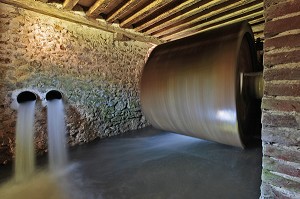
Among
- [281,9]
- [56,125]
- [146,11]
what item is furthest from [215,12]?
[56,125]

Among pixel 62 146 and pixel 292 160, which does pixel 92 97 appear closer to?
pixel 62 146

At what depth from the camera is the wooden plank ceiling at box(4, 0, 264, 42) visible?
99.7 inches

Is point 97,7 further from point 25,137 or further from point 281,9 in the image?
point 281,9

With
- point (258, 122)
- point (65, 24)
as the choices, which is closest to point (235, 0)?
point (258, 122)

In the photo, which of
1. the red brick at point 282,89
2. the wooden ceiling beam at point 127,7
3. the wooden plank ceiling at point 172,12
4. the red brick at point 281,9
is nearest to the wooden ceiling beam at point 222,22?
the wooden plank ceiling at point 172,12

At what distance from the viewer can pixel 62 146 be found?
2869 millimetres

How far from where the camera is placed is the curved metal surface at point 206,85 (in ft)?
5.90

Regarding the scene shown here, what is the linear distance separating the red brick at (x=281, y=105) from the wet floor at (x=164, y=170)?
3.57ft

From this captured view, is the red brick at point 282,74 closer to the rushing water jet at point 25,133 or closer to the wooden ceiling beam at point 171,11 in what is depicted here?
the wooden ceiling beam at point 171,11

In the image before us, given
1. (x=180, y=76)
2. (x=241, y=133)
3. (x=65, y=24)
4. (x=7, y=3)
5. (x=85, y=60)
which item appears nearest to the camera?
(x=241, y=133)

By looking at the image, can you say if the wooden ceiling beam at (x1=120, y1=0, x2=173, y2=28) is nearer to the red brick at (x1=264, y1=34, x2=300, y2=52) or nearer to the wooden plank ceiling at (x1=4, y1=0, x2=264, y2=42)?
the wooden plank ceiling at (x1=4, y1=0, x2=264, y2=42)

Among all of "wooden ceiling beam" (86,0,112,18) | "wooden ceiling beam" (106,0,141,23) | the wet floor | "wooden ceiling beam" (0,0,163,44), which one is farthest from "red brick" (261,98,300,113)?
"wooden ceiling beam" (0,0,163,44)

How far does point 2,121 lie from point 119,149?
1.50m

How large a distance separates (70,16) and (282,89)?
2860mm
